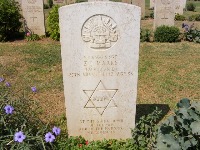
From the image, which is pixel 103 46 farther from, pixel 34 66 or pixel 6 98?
pixel 34 66

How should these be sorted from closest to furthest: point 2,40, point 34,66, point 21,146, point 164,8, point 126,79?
point 21,146 → point 126,79 → point 34,66 → point 2,40 → point 164,8

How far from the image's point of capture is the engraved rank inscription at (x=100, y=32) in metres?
3.43

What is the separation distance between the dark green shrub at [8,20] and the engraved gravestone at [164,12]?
5.51 meters

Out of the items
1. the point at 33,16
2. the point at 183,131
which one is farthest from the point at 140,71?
the point at 33,16

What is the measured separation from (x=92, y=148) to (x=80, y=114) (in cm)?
50

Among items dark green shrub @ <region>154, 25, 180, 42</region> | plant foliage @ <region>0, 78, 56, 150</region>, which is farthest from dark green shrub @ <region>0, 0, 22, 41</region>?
plant foliage @ <region>0, 78, 56, 150</region>

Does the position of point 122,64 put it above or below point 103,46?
below

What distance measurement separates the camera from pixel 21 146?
2916 millimetres

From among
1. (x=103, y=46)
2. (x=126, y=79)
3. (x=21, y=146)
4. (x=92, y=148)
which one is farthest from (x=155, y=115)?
(x=21, y=146)

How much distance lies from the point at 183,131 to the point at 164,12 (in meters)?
8.91

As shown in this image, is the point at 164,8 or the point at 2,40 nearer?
the point at 2,40

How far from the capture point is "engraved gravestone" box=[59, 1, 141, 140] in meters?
3.41

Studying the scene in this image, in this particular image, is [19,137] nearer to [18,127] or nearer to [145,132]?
[18,127]

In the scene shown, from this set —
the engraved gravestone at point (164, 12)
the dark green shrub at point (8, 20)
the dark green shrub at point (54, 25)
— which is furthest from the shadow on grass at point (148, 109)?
the engraved gravestone at point (164, 12)
